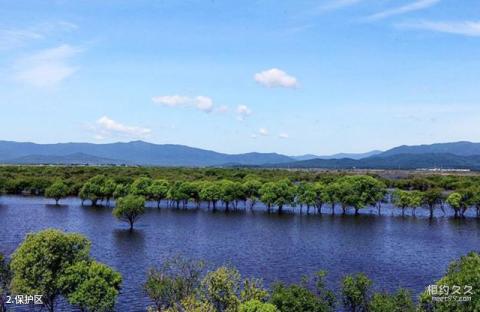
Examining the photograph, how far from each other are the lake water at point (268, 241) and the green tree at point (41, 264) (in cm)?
1014

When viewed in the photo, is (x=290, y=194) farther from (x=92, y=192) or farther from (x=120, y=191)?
(x=92, y=192)

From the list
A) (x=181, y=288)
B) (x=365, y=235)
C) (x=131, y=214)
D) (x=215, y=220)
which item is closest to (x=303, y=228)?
(x=365, y=235)

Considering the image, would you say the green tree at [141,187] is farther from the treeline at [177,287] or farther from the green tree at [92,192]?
the treeline at [177,287]

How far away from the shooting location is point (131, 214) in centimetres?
10350

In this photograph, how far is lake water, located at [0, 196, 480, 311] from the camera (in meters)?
66.7

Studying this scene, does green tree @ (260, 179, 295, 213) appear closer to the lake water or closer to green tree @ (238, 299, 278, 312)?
the lake water

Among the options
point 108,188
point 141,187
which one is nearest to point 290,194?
point 141,187

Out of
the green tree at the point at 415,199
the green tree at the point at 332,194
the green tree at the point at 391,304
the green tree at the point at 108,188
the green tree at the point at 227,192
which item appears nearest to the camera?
the green tree at the point at 391,304

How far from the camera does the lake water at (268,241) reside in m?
66.7

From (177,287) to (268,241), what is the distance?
49336mm

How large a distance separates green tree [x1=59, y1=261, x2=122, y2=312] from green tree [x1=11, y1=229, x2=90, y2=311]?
0.81 meters

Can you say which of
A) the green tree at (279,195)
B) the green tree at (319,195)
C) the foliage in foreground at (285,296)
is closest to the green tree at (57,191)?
the green tree at (279,195)

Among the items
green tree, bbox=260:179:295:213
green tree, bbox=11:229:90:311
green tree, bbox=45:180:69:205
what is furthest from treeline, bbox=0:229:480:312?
green tree, bbox=45:180:69:205

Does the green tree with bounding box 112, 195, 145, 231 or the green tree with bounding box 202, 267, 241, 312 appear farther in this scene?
the green tree with bounding box 112, 195, 145, 231
